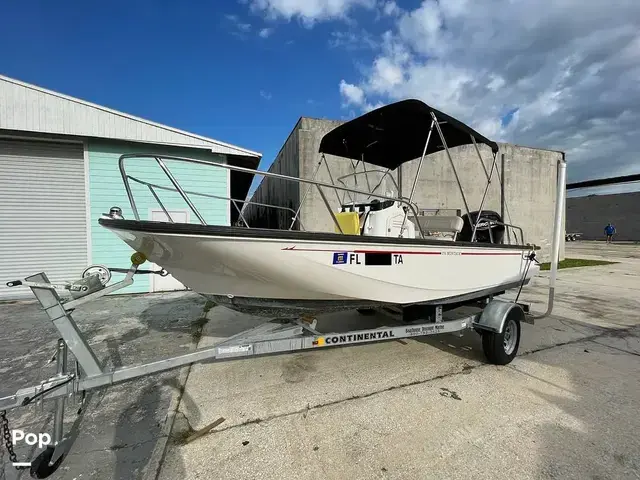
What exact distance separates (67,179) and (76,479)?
24.5 ft

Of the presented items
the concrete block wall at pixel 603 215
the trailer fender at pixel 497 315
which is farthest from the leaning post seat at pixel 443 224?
the concrete block wall at pixel 603 215

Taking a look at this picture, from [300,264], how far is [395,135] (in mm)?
2784

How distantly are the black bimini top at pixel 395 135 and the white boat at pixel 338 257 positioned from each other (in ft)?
0.07

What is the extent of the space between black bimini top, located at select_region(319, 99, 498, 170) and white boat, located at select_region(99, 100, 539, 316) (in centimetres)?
2

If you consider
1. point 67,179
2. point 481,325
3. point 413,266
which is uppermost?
point 67,179

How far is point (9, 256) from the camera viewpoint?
23.4 feet

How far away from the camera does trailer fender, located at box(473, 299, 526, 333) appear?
11.3 feet

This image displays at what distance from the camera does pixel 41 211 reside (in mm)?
7312

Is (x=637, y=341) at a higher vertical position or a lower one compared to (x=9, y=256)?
lower

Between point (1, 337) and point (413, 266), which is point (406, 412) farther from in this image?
point (1, 337)

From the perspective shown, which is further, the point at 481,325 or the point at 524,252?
the point at 524,252

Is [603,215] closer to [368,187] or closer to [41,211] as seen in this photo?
[368,187]

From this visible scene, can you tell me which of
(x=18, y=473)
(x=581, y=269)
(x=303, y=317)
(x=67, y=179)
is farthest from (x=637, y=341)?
(x=67, y=179)

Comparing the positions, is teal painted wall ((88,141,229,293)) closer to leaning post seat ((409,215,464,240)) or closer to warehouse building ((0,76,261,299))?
warehouse building ((0,76,261,299))
